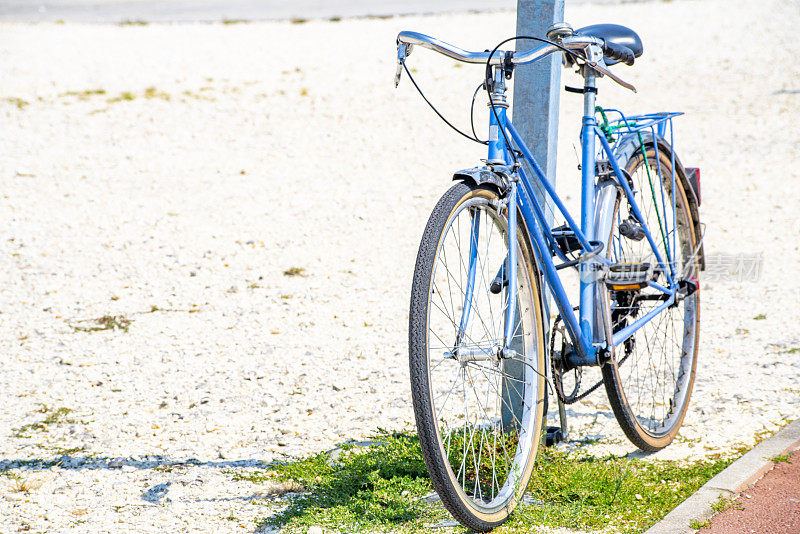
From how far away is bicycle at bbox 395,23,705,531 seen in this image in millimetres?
2654

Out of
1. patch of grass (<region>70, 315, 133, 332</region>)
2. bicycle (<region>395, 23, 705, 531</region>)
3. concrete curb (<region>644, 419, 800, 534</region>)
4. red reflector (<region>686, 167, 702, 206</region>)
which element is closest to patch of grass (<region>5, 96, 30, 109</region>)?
patch of grass (<region>70, 315, 133, 332</region>)

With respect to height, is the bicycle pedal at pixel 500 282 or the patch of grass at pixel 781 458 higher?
the bicycle pedal at pixel 500 282

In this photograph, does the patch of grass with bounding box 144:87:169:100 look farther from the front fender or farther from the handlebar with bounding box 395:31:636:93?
the front fender

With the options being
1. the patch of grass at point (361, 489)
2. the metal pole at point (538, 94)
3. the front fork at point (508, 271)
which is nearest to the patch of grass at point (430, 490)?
the patch of grass at point (361, 489)

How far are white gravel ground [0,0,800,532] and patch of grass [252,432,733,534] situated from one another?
0.76 feet

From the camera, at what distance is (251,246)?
6809mm

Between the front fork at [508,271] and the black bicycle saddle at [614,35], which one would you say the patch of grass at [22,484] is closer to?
the front fork at [508,271]

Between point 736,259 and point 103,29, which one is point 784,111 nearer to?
point 736,259

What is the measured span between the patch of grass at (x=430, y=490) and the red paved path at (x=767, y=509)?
20 centimetres

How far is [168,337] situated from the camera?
5211mm

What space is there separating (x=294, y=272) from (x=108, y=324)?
1.50m

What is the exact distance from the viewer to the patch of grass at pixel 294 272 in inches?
248

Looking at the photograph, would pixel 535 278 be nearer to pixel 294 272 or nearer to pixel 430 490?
pixel 430 490

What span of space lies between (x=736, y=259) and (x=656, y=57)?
8.92 meters
